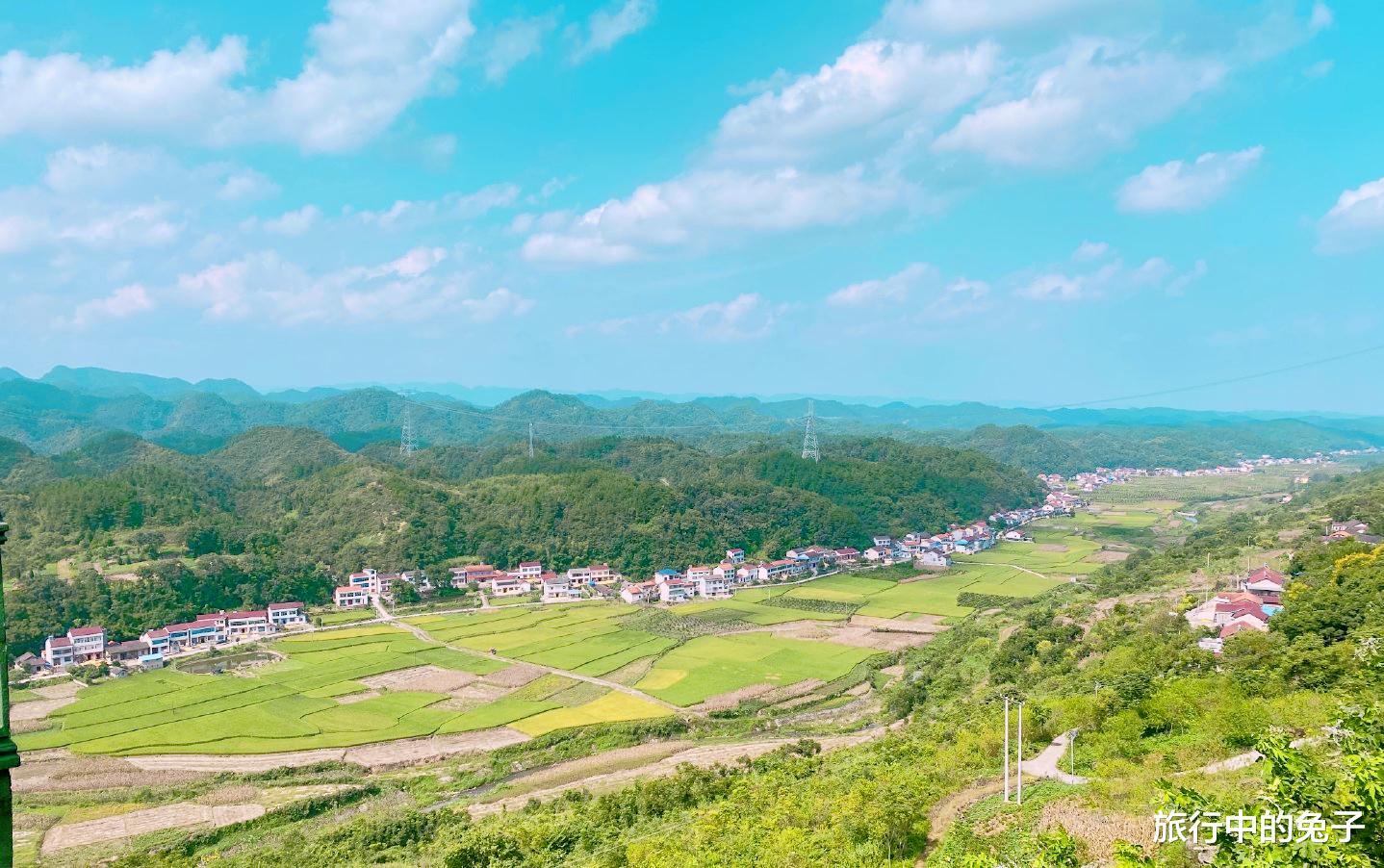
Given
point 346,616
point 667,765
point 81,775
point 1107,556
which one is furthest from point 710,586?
point 81,775

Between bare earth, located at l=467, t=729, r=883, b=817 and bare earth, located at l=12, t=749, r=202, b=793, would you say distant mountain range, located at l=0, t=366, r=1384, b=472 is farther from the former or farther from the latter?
bare earth, located at l=467, t=729, r=883, b=817

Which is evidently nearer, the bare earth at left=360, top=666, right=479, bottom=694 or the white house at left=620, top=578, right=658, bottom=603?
the bare earth at left=360, top=666, right=479, bottom=694

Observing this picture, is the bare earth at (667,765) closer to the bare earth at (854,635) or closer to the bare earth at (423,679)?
the bare earth at (423,679)

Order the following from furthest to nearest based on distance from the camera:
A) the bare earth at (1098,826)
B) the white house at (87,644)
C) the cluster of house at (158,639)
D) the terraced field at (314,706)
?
the white house at (87,644)
the cluster of house at (158,639)
the terraced field at (314,706)
the bare earth at (1098,826)

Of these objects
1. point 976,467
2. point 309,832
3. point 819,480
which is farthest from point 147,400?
point 309,832

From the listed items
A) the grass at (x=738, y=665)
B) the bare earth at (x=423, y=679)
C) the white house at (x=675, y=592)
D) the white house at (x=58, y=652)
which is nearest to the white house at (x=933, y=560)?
the white house at (x=675, y=592)

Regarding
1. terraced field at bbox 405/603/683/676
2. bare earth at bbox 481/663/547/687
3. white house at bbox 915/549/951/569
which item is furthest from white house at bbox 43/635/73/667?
white house at bbox 915/549/951/569
